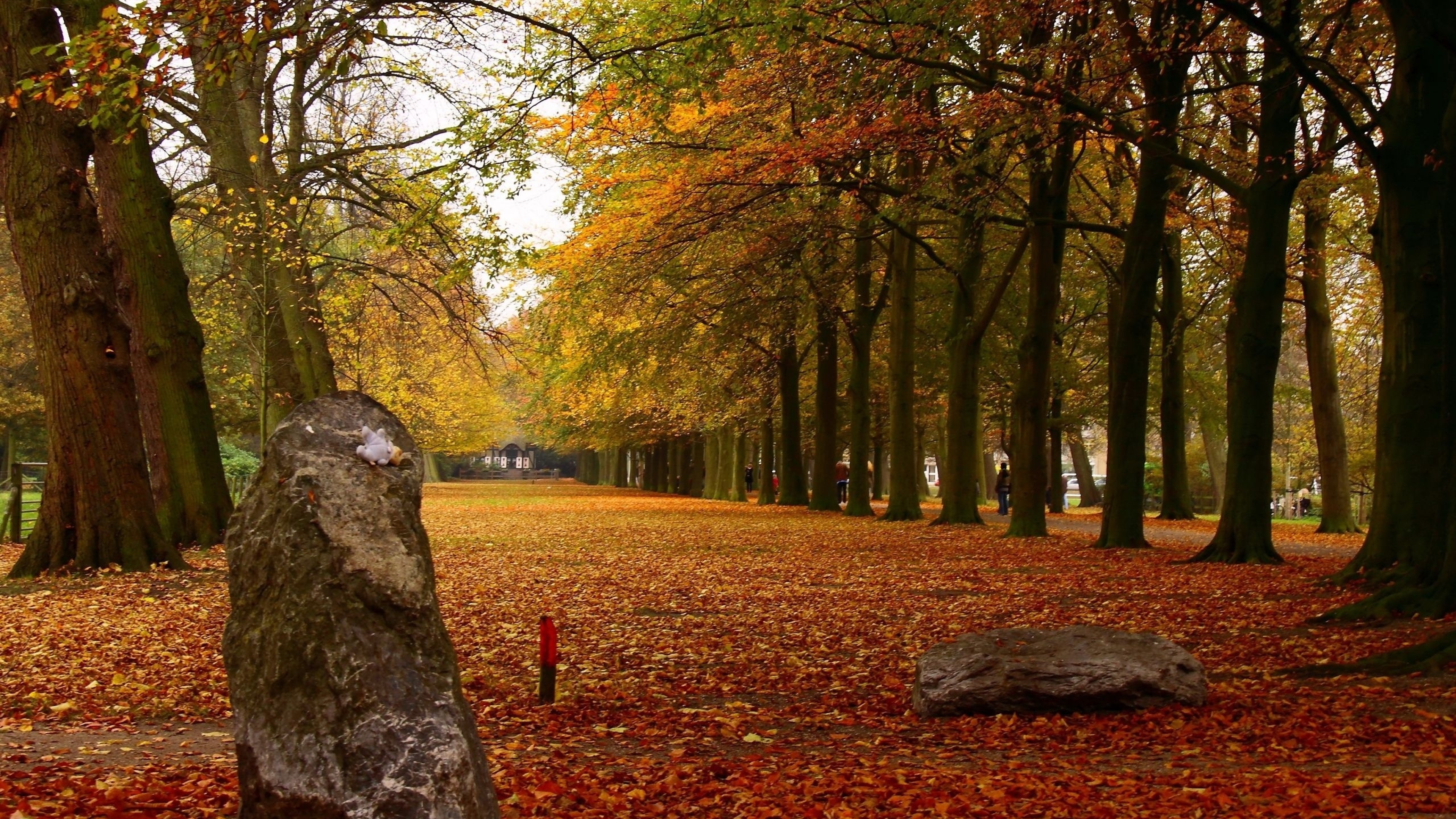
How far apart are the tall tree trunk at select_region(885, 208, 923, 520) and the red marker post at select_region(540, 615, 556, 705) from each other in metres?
18.6

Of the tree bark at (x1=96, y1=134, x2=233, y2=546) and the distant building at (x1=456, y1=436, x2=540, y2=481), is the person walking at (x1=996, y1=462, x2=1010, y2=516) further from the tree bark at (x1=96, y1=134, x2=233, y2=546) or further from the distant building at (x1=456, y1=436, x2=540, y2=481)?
the distant building at (x1=456, y1=436, x2=540, y2=481)

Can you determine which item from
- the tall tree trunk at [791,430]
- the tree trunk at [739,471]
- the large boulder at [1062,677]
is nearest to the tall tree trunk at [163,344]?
the large boulder at [1062,677]

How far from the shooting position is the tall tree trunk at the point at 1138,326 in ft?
56.7

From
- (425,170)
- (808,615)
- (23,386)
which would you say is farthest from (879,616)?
(23,386)

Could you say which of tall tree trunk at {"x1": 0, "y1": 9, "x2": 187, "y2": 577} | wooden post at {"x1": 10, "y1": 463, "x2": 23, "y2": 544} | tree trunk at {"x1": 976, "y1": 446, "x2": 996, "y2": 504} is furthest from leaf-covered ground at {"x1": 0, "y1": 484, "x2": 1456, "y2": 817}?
tree trunk at {"x1": 976, "y1": 446, "x2": 996, "y2": 504}

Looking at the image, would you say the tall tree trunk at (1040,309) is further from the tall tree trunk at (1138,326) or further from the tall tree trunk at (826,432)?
the tall tree trunk at (826,432)

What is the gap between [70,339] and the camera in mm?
12812

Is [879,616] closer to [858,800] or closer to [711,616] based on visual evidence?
[711,616]

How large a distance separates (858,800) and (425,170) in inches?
673

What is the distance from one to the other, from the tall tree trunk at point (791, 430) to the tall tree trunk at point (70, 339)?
1822cm

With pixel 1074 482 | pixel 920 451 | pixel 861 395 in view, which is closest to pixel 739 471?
pixel 920 451

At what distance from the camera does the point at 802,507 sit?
34.6 metres

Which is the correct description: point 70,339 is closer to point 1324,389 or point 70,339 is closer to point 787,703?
point 787,703

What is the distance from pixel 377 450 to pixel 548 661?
4.02 metres
